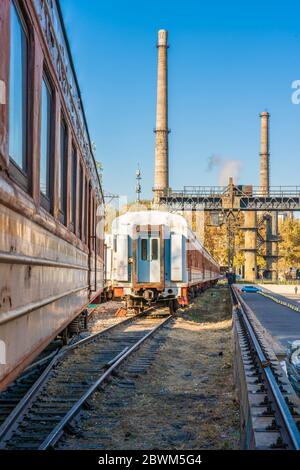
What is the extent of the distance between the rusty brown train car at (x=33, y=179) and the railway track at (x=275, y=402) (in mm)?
1829

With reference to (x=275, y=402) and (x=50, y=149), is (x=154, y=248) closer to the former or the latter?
(x=275, y=402)

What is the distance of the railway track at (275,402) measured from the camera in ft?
14.1

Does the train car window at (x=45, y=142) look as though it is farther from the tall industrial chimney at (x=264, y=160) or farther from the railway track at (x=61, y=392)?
the tall industrial chimney at (x=264, y=160)

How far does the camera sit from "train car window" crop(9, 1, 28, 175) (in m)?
3.53

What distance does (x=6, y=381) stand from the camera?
3.43 meters

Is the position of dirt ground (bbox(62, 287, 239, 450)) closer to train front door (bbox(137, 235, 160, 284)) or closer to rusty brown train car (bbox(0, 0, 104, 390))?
rusty brown train car (bbox(0, 0, 104, 390))

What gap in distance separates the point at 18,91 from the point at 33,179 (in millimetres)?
625

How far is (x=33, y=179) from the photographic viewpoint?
414 centimetres

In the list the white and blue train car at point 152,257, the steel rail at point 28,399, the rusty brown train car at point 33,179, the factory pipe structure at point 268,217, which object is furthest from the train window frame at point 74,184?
the factory pipe structure at point 268,217

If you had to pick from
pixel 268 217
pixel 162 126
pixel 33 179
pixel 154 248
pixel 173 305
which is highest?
pixel 162 126

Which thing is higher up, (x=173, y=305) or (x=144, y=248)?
(x=144, y=248)

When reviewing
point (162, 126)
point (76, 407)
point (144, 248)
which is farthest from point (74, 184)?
point (162, 126)

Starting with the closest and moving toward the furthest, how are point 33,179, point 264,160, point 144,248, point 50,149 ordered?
point 33,179 < point 50,149 < point 144,248 < point 264,160
